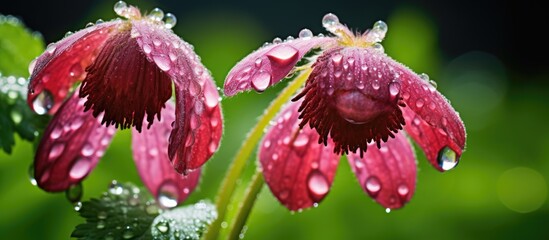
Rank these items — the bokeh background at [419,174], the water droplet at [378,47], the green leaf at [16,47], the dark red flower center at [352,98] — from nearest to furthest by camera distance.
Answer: the dark red flower center at [352,98]
the water droplet at [378,47]
the green leaf at [16,47]
the bokeh background at [419,174]

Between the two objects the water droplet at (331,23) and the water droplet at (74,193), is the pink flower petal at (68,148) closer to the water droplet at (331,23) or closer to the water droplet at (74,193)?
the water droplet at (74,193)

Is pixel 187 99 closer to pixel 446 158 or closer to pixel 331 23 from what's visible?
pixel 331 23

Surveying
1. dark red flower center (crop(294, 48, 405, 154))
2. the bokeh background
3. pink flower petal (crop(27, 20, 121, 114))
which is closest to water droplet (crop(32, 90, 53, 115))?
pink flower petal (crop(27, 20, 121, 114))

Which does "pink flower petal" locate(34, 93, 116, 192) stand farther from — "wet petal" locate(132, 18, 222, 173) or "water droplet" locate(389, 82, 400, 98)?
"water droplet" locate(389, 82, 400, 98)

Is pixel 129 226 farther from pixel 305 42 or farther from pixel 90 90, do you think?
pixel 305 42

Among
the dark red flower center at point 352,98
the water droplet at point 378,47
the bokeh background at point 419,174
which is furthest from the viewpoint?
the bokeh background at point 419,174

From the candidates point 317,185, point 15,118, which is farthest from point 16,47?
point 317,185

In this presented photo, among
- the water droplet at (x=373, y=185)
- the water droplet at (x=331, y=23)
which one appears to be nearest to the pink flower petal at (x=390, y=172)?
the water droplet at (x=373, y=185)

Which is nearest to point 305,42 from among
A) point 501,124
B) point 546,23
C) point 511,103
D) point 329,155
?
point 329,155
